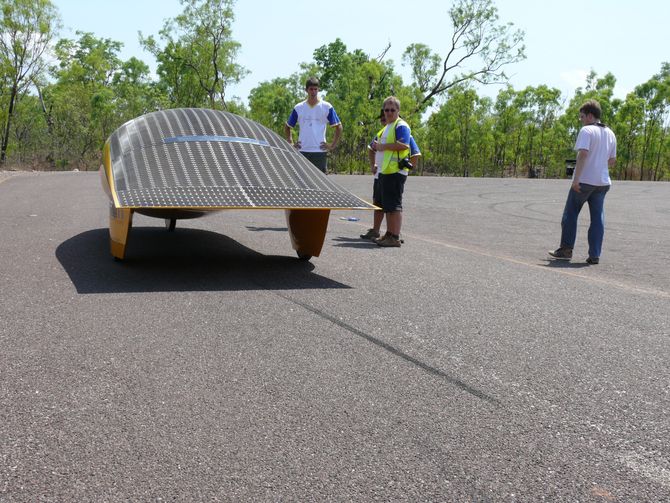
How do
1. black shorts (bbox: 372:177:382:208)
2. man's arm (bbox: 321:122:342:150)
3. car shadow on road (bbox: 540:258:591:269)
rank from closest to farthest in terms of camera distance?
car shadow on road (bbox: 540:258:591:269)
black shorts (bbox: 372:177:382:208)
man's arm (bbox: 321:122:342:150)

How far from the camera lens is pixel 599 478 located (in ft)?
7.49

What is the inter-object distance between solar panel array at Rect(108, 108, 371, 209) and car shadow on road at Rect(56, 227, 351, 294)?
675 mm

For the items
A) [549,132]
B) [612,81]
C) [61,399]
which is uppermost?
[612,81]

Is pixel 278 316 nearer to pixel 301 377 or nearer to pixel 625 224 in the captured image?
pixel 301 377

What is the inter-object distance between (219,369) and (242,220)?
687 centimetres

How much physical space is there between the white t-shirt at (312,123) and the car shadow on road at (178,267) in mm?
1825

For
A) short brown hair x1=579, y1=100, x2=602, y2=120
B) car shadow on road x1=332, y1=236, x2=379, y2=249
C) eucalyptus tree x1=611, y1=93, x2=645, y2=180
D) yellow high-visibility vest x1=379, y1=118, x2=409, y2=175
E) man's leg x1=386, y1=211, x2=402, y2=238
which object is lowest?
car shadow on road x1=332, y1=236, x2=379, y2=249

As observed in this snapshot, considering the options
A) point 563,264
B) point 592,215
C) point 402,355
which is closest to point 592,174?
point 592,215

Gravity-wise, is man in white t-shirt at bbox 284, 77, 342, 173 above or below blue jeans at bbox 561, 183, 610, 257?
above

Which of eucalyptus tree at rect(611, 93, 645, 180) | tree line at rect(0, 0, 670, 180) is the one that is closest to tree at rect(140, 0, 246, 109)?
tree line at rect(0, 0, 670, 180)

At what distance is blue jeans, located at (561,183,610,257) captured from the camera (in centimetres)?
762

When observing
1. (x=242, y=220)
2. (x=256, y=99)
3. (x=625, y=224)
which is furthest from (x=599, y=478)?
(x=256, y=99)

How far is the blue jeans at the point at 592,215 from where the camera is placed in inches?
300

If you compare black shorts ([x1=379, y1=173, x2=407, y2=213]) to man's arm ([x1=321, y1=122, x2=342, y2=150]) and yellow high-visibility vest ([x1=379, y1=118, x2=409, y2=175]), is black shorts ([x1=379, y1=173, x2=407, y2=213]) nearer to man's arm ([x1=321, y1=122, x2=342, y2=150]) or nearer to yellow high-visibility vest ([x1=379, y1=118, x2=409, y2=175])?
yellow high-visibility vest ([x1=379, y1=118, x2=409, y2=175])
